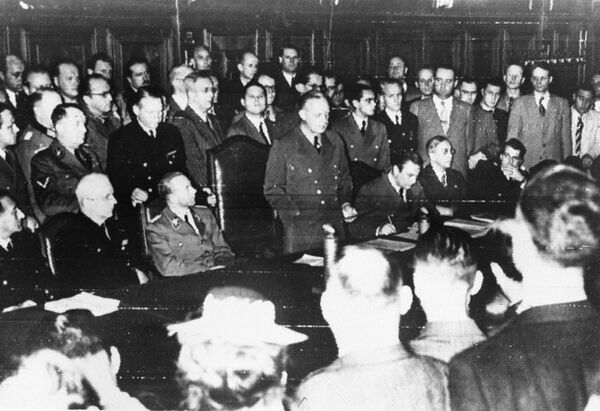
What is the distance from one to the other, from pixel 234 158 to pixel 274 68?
1.09ft

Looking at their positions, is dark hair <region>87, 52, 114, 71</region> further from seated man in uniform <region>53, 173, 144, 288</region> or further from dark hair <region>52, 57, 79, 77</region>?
seated man in uniform <region>53, 173, 144, 288</region>

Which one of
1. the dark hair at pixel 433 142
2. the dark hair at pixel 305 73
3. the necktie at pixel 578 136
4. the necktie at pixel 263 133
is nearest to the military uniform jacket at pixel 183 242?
the necktie at pixel 263 133

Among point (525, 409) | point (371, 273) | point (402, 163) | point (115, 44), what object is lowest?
point (525, 409)

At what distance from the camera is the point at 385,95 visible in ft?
7.33

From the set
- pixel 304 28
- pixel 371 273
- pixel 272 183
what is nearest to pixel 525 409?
pixel 371 273

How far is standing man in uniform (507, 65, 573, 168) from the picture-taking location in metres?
2.26

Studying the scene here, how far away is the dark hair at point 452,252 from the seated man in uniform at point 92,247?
36.7 inches

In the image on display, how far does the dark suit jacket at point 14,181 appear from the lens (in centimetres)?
210

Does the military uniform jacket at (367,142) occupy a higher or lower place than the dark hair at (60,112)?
lower

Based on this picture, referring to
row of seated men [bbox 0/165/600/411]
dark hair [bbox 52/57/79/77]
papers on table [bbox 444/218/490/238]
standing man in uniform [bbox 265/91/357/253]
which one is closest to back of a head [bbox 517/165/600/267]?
row of seated men [bbox 0/165/600/411]

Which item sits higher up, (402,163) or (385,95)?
(385,95)

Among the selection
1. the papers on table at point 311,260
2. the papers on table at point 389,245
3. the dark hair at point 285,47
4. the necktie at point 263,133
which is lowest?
the papers on table at point 311,260

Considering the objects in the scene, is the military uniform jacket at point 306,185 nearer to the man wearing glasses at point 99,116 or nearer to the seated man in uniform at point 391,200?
the seated man in uniform at point 391,200

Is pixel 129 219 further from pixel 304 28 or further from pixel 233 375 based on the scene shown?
pixel 304 28
